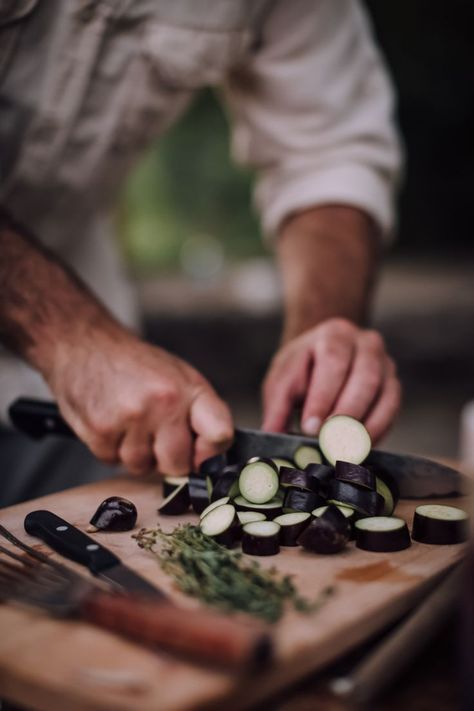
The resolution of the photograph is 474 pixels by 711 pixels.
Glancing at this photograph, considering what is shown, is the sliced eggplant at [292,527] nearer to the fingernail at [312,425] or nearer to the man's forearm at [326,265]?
the fingernail at [312,425]

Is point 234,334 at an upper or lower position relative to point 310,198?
lower

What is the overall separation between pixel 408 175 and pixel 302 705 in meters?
6.95

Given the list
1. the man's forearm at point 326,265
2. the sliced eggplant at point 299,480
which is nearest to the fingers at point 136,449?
the sliced eggplant at point 299,480

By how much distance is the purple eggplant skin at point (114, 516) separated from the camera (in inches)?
67.4

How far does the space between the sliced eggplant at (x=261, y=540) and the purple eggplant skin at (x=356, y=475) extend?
0.62 ft

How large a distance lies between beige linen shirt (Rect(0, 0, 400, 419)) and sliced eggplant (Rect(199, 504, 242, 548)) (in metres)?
1.26

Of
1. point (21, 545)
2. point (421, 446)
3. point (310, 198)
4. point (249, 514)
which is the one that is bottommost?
point (421, 446)

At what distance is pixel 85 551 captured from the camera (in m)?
1.52

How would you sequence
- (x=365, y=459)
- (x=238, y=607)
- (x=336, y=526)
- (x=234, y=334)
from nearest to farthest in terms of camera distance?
1. (x=238, y=607)
2. (x=336, y=526)
3. (x=365, y=459)
4. (x=234, y=334)

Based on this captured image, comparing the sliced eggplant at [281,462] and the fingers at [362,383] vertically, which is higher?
the sliced eggplant at [281,462]

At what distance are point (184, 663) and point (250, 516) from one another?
1.92 ft

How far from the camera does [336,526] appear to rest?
1543mm

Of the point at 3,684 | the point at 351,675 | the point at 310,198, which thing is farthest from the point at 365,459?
the point at 310,198

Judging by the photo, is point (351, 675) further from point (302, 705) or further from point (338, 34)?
point (338, 34)
